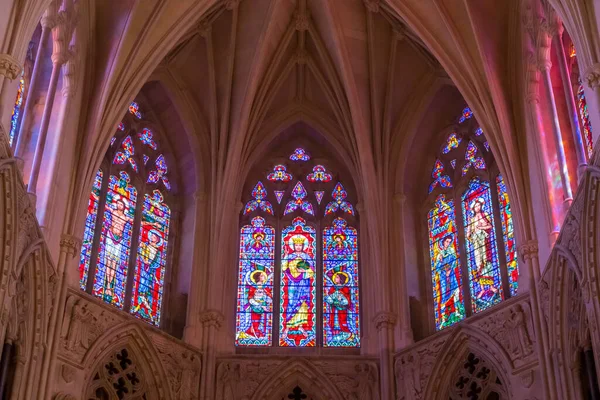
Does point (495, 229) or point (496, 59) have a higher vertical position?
point (496, 59)

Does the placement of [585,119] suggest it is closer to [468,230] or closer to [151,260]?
[468,230]

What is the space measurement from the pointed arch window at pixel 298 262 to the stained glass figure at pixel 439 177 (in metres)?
1.65

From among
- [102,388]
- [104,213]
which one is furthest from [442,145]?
[102,388]

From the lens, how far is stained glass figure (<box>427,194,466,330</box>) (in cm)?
1753

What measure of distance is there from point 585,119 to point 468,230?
12.3ft

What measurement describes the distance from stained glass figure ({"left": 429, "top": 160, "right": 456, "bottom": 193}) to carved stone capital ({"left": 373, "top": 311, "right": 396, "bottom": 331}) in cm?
302

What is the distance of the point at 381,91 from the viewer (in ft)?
62.7

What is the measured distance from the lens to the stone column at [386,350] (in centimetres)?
1669

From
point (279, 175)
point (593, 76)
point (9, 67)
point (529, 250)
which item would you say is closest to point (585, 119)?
point (593, 76)

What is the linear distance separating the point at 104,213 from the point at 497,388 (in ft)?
24.0

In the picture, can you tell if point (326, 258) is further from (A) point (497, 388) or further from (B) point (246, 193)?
(A) point (497, 388)

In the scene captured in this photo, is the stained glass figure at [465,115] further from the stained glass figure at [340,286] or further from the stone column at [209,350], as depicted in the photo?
the stone column at [209,350]

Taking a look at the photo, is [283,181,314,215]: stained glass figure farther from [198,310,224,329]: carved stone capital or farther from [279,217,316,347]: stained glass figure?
[198,310,224,329]: carved stone capital

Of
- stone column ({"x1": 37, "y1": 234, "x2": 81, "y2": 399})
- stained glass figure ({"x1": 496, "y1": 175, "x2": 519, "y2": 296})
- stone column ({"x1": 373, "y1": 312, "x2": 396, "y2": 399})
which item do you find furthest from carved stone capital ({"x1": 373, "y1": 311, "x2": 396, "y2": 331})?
stone column ({"x1": 37, "y1": 234, "x2": 81, "y2": 399})
